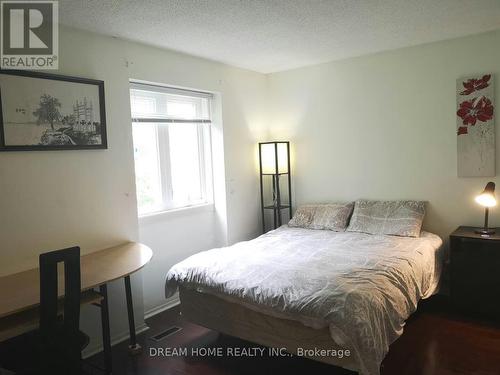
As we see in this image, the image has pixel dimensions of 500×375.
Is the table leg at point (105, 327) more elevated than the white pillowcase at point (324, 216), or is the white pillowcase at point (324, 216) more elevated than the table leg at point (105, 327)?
the white pillowcase at point (324, 216)

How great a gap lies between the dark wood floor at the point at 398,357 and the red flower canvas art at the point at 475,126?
4.22ft

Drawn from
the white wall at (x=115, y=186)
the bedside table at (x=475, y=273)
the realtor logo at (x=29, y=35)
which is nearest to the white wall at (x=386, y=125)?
the bedside table at (x=475, y=273)

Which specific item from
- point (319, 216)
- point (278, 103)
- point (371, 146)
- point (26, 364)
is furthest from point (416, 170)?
point (26, 364)

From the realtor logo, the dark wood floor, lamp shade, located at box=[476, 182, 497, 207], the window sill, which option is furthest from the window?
lamp shade, located at box=[476, 182, 497, 207]

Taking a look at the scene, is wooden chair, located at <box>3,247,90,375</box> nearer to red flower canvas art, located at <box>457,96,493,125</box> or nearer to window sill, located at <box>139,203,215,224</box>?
window sill, located at <box>139,203,215,224</box>

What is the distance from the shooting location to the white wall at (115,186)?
245 cm

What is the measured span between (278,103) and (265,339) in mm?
2853

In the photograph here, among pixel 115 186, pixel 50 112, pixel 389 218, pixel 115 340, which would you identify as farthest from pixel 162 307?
pixel 389 218

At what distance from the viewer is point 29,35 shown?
8.02 ft

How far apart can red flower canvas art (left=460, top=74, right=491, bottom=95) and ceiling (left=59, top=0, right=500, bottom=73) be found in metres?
0.39

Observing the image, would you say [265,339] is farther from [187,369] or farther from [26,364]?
[26,364]

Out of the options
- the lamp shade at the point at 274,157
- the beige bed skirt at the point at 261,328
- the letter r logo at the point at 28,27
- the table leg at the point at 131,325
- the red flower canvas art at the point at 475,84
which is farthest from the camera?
the lamp shade at the point at 274,157

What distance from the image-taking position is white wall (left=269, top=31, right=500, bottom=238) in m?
3.37

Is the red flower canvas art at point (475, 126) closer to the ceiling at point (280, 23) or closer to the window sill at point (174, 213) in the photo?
the ceiling at point (280, 23)
